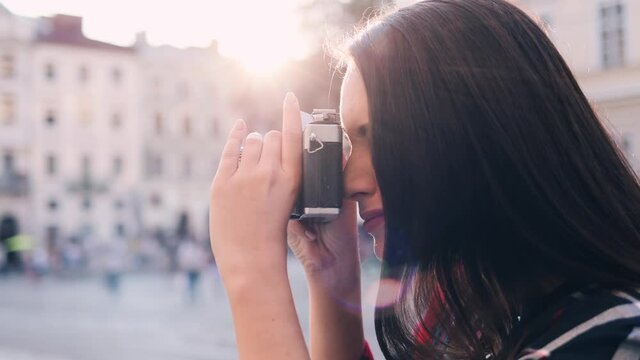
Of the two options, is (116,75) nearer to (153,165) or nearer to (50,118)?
(50,118)

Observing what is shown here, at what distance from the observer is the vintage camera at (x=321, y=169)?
1420 millimetres

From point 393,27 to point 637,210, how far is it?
45 cm

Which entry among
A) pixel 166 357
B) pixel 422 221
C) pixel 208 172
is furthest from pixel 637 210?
pixel 208 172

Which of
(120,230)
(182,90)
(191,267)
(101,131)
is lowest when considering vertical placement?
(120,230)

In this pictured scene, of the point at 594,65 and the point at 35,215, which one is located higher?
the point at 594,65

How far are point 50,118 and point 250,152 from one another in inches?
2067

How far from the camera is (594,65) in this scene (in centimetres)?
2233

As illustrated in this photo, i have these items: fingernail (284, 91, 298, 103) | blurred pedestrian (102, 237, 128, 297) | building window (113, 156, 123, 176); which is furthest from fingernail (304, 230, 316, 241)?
building window (113, 156, 123, 176)

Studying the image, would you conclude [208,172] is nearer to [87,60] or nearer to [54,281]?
[87,60]

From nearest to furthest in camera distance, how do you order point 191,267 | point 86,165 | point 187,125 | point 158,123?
point 191,267 → point 86,165 → point 158,123 → point 187,125

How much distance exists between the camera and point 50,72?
168 feet

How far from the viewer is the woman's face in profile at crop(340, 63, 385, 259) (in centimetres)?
141

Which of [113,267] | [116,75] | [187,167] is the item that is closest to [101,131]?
[116,75]

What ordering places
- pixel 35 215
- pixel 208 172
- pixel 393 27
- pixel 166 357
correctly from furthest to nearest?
1. pixel 208 172
2. pixel 35 215
3. pixel 166 357
4. pixel 393 27
